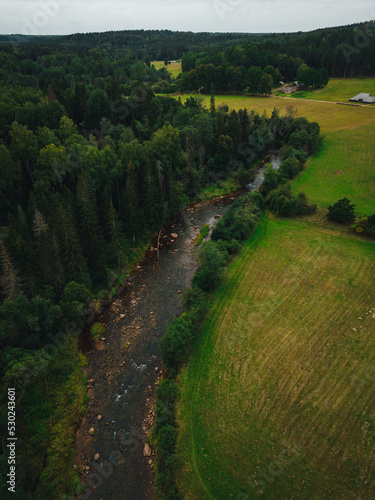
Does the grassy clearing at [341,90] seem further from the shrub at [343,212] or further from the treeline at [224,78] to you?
the shrub at [343,212]

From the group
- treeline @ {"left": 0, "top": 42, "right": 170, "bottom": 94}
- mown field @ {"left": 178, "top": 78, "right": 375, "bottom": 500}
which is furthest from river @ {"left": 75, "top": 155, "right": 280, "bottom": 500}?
treeline @ {"left": 0, "top": 42, "right": 170, "bottom": 94}

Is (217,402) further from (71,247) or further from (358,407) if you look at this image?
(71,247)

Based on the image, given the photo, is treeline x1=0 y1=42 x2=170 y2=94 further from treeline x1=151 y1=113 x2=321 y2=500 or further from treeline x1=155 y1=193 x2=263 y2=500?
A: treeline x1=155 y1=193 x2=263 y2=500

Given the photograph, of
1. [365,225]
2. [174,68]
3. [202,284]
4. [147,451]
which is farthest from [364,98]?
[147,451]

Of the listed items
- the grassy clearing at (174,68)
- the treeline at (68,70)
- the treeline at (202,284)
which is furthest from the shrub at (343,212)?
the grassy clearing at (174,68)

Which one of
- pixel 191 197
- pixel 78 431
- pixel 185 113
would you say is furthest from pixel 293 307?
pixel 185 113

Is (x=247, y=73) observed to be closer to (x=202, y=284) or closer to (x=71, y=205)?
(x=71, y=205)
